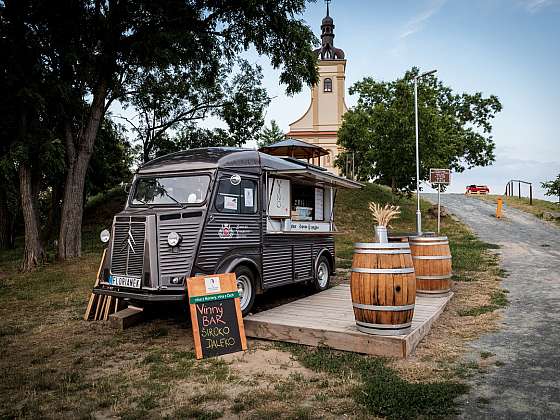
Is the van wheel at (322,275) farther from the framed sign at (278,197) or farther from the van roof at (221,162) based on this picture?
the van roof at (221,162)

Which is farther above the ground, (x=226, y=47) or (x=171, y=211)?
(x=226, y=47)

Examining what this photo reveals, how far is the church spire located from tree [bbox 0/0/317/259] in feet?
104

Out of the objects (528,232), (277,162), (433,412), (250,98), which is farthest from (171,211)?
(528,232)

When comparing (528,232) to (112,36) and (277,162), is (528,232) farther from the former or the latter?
(112,36)

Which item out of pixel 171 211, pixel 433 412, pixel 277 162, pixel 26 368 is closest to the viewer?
pixel 433 412

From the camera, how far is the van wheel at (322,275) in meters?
8.80

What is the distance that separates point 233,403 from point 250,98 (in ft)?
60.8

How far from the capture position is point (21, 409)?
153 inches

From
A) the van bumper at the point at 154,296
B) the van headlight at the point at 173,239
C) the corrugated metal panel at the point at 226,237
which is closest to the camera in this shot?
the van bumper at the point at 154,296

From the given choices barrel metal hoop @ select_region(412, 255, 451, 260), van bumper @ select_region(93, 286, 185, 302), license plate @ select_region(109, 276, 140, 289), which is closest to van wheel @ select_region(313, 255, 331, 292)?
barrel metal hoop @ select_region(412, 255, 451, 260)

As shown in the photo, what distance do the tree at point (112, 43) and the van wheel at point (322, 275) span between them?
8.34 metres

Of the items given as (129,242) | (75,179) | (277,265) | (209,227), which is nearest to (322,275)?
(277,265)

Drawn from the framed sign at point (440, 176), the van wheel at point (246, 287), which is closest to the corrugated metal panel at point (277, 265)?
the van wheel at point (246, 287)

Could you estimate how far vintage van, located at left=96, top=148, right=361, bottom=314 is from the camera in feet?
19.3
